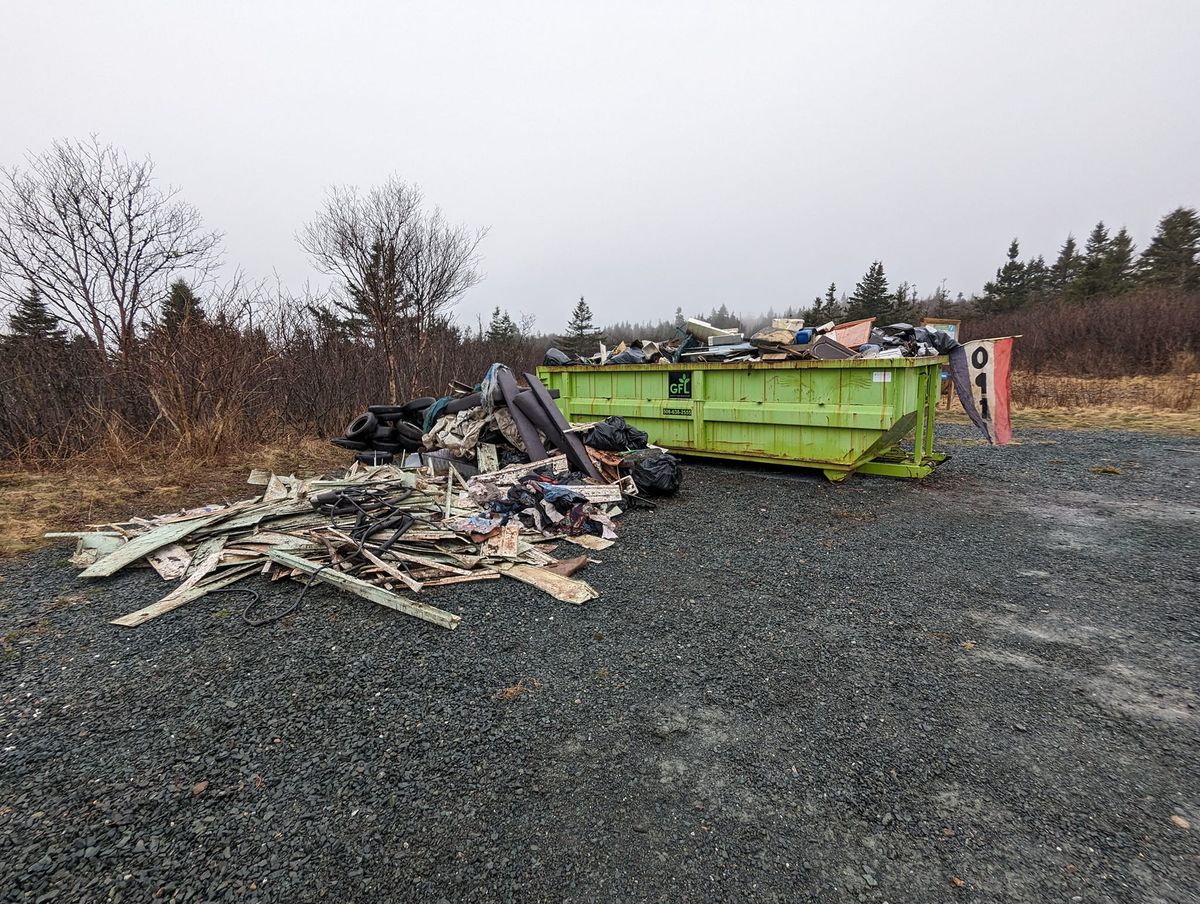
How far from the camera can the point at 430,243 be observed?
14320 millimetres

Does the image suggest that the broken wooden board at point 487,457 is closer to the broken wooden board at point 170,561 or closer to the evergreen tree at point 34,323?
the broken wooden board at point 170,561

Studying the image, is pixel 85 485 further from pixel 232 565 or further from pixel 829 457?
pixel 829 457

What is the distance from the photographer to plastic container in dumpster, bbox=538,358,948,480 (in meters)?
5.89

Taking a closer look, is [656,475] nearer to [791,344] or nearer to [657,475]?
[657,475]

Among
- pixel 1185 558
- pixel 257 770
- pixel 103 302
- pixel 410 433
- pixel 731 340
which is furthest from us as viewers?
pixel 103 302

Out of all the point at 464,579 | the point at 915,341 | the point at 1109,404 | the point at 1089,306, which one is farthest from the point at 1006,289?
the point at 464,579

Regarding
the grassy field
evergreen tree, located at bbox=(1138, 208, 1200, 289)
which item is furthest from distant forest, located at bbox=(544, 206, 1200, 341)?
the grassy field

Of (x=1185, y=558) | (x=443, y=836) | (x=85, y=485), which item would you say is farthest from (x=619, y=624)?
(x=85, y=485)

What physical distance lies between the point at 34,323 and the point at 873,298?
133 ft

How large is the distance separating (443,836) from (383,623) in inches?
65.7

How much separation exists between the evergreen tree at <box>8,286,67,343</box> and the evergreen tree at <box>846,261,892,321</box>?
3799 centimetres

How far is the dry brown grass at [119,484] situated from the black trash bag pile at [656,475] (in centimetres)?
488

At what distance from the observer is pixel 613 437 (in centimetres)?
658

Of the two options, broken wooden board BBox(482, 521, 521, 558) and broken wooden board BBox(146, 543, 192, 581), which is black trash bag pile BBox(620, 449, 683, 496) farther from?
broken wooden board BBox(146, 543, 192, 581)
